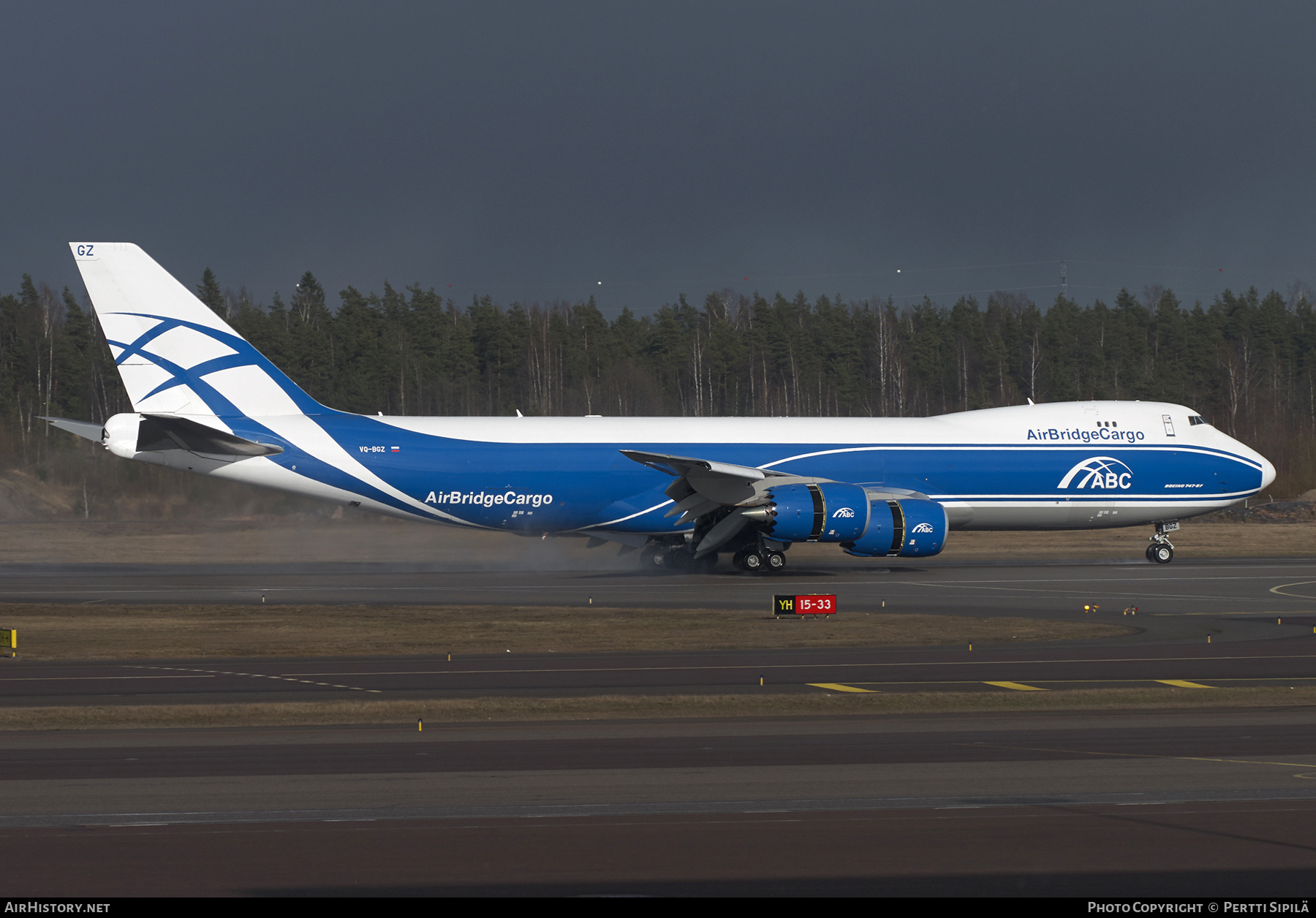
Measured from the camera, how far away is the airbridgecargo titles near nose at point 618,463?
30922mm

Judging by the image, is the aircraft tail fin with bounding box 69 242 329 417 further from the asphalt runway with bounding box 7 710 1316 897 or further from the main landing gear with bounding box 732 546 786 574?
the asphalt runway with bounding box 7 710 1316 897

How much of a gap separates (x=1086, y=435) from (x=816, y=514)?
33.0 ft

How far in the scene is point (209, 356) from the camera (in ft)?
104

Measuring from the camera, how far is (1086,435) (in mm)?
35312

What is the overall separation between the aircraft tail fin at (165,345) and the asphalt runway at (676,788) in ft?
50.3

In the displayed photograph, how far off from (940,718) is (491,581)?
60.8ft

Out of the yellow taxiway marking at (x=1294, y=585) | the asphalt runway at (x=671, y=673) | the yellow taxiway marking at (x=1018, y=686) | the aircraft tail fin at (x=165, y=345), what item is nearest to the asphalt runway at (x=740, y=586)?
the yellow taxiway marking at (x=1294, y=585)

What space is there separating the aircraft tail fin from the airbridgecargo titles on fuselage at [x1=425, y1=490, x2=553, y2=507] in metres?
4.48

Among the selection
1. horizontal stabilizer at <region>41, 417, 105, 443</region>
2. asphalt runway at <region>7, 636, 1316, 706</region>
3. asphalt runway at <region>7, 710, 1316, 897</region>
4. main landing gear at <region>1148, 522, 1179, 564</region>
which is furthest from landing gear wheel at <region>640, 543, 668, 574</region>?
asphalt runway at <region>7, 710, 1316, 897</region>

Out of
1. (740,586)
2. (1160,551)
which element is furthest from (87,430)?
(1160,551)

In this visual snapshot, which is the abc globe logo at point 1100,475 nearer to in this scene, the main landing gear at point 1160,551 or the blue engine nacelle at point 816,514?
the main landing gear at point 1160,551

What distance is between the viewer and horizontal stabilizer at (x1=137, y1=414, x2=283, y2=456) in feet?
96.2
